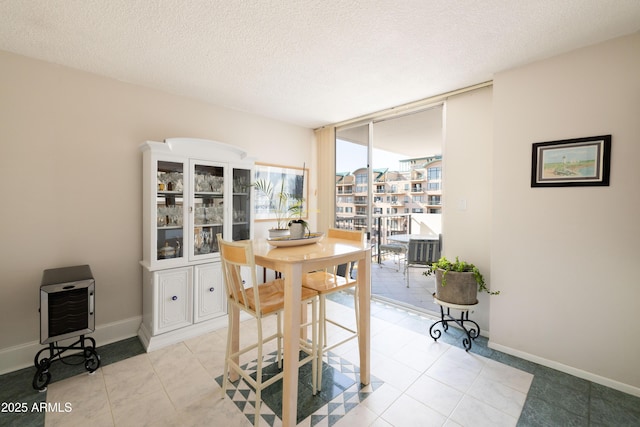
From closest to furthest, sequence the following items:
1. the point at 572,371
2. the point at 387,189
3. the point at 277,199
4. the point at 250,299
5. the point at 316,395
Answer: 1. the point at 250,299
2. the point at 316,395
3. the point at 572,371
4. the point at 277,199
5. the point at 387,189

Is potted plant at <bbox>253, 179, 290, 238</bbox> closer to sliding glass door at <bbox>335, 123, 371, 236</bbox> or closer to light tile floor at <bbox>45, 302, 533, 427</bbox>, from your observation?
sliding glass door at <bbox>335, 123, 371, 236</bbox>

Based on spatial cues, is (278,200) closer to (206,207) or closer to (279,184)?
(279,184)

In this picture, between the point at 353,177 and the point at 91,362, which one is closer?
the point at 91,362

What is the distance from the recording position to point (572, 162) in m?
2.07

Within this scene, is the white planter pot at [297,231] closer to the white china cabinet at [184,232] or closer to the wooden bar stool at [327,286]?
the wooden bar stool at [327,286]

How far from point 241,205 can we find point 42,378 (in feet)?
6.77

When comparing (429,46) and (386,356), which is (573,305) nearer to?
(386,356)

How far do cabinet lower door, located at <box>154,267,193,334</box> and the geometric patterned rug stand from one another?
2.74ft

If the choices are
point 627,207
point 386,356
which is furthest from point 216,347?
point 627,207

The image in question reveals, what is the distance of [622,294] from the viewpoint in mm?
1908

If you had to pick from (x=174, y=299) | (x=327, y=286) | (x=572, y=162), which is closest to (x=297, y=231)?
(x=327, y=286)

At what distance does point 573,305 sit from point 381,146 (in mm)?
3891

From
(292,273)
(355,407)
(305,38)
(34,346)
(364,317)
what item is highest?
(305,38)

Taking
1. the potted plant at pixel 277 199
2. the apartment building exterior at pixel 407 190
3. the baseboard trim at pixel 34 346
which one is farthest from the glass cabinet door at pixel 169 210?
the apartment building exterior at pixel 407 190
